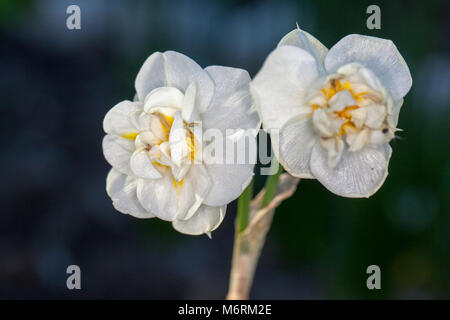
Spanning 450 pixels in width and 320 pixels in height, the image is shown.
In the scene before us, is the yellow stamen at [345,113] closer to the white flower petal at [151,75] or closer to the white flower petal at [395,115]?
the white flower petal at [395,115]

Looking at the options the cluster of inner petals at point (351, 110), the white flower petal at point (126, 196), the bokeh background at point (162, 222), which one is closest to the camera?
the cluster of inner petals at point (351, 110)

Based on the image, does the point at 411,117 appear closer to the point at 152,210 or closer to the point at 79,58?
the point at 152,210

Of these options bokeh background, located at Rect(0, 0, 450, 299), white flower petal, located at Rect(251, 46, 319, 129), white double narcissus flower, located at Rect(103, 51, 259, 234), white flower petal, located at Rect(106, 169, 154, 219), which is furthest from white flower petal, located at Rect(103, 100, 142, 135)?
bokeh background, located at Rect(0, 0, 450, 299)

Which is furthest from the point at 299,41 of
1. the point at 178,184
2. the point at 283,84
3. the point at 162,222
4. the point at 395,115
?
the point at 162,222

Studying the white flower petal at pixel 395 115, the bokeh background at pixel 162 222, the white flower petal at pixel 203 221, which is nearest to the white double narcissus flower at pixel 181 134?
the white flower petal at pixel 203 221

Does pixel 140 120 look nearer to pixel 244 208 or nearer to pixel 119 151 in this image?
pixel 119 151
